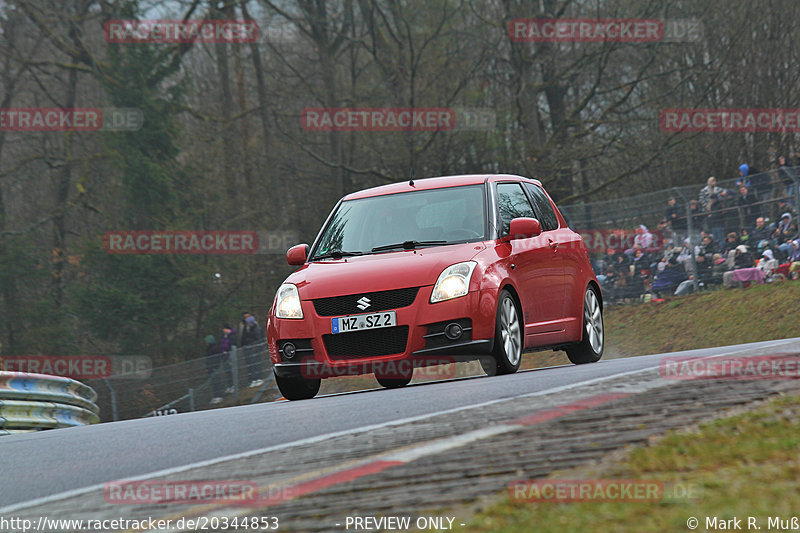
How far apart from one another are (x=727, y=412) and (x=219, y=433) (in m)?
3.53

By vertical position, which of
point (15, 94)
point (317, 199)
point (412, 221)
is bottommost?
point (412, 221)

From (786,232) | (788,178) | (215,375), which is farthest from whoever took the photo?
(215,375)

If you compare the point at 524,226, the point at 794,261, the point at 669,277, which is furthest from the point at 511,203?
the point at 669,277

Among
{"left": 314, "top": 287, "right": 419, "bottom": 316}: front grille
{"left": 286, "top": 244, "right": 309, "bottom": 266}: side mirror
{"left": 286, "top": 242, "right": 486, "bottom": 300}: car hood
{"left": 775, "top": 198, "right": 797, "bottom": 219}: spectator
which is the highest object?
{"left": 775, "top": 198, "right": 797, "bottom": 219}: spectator

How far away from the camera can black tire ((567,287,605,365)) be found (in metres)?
12.4

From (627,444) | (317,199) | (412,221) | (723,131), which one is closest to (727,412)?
(627,444)

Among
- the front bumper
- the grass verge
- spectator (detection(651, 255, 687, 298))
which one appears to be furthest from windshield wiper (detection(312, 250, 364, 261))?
spectator (detection(651, 255, 687, 298))

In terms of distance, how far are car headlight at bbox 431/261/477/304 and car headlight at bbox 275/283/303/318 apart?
123cm

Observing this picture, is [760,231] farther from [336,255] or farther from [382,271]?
[382,271]

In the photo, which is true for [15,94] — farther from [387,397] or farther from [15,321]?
[387,397]

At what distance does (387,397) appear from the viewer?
8.87m

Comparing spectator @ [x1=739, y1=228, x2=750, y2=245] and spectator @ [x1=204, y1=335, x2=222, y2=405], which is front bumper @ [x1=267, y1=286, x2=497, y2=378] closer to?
spectator @ [x1=739, y1=228, x2=750, y2=245]
